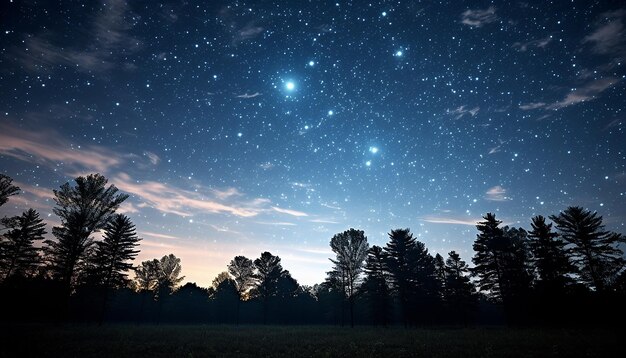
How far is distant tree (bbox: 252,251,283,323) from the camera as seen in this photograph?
180 feet

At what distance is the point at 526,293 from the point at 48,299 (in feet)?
195

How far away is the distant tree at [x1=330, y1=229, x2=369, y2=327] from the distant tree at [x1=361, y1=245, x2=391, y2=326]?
1176 mm

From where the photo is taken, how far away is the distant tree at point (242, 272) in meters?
56.2

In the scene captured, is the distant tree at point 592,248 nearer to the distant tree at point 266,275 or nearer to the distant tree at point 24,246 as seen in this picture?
the distant tree at point 266,275

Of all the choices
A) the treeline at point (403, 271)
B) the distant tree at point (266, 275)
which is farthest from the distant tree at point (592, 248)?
the distant tree at point (266, 275)

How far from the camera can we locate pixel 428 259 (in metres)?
46.9

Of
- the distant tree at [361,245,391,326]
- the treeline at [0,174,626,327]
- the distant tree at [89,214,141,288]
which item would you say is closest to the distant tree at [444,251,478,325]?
the treeline at [0,174,626,327]

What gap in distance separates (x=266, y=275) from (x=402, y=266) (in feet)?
89.4

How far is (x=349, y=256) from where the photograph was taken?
135ft

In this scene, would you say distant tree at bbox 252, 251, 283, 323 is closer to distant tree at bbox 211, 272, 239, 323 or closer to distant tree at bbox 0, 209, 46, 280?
distant tree at bbox 211, 272, 239, 323

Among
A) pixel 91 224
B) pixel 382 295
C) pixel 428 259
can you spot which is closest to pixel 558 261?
pixel 428 259

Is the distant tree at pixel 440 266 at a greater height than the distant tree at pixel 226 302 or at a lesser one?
greater

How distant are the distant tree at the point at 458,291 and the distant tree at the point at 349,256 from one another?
46.5 ft

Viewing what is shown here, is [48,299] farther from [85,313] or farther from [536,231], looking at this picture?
[536,231]
